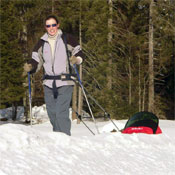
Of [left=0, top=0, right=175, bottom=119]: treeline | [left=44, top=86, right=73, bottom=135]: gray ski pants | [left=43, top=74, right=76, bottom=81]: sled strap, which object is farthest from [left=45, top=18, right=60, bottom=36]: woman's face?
[left=0, top=0, right=175, bottom=119]: treeline

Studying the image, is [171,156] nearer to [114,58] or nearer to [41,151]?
[41,151]

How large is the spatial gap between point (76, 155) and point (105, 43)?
13.9 m

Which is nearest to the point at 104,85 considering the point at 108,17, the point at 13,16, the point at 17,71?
the point at 108,17

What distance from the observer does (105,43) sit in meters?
17.3

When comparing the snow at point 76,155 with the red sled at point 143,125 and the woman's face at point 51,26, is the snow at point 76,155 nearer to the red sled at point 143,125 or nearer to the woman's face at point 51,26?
the red sled at point 143,125

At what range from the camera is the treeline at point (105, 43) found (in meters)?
16.6

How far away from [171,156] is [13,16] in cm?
1698

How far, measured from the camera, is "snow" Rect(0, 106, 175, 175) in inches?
127

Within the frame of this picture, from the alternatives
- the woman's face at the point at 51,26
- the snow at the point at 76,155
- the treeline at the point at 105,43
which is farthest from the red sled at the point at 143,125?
the treeline at the point at 105,43

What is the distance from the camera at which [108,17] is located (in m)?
17.2

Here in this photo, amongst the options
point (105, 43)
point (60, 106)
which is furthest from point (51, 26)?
point (105, 43)

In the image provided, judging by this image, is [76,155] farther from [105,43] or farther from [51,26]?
[105,43]

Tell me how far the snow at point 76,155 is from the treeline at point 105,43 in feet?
36.0

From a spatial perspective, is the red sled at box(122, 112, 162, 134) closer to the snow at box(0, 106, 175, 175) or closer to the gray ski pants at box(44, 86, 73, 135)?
the snow at box(0, 106, 175, 175)
